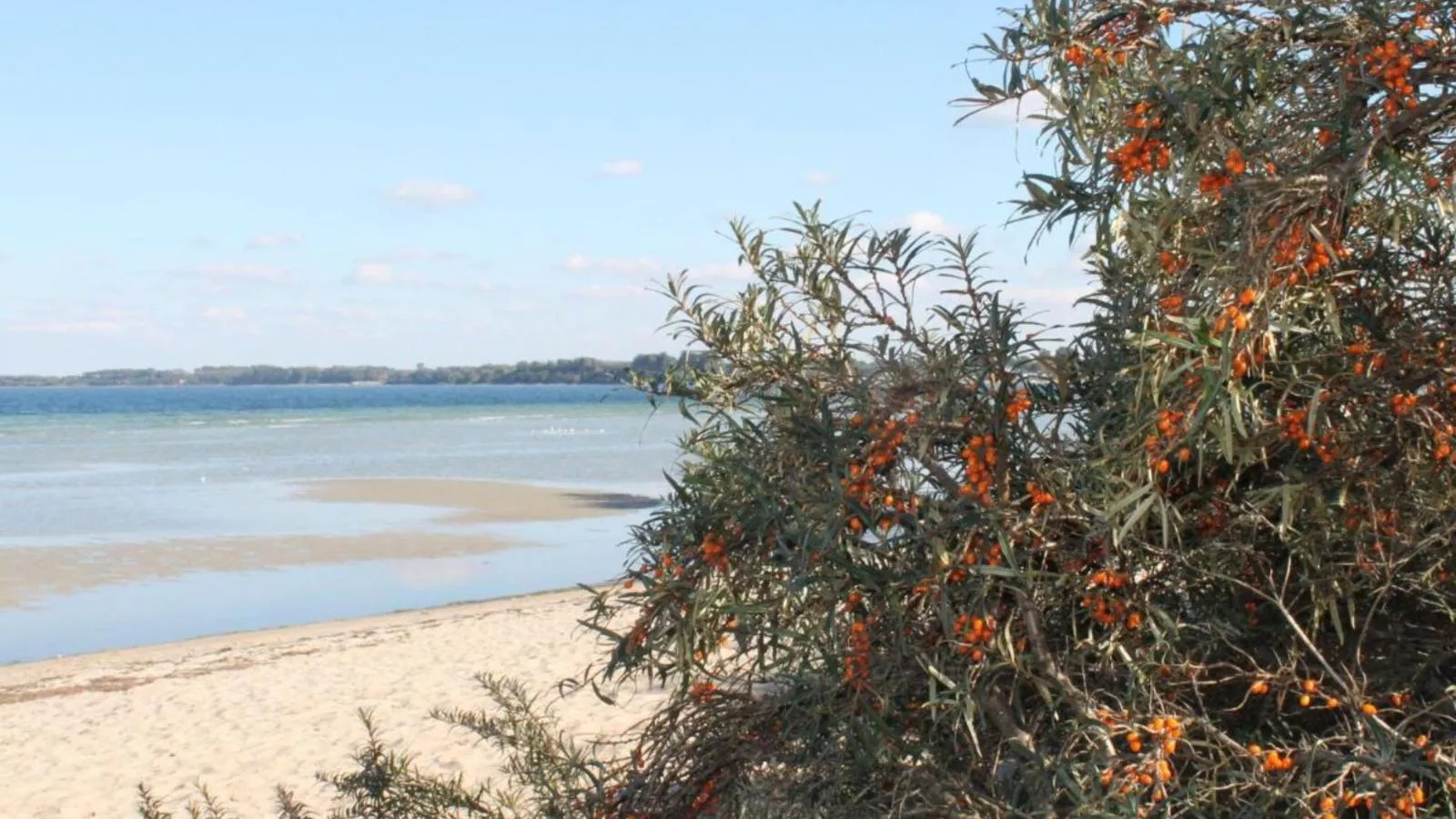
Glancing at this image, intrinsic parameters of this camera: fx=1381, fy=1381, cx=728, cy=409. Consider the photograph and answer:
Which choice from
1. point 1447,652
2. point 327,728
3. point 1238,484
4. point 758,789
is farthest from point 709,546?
point 327,728

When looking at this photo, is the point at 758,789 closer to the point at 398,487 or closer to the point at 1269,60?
the point at 1269,60

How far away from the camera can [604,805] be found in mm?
2830

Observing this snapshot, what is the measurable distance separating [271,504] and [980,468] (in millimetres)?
27633

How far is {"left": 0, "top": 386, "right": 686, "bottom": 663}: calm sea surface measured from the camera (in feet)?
54.9

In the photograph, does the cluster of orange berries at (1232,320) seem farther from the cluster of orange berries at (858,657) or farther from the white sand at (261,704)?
the white sand at (261,704)

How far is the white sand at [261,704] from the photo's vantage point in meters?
8.88

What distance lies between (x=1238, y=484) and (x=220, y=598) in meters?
17.2

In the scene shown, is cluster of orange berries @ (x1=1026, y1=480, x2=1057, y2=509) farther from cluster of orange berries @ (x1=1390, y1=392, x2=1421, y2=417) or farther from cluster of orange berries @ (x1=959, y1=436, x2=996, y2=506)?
cluster of orange berries @ (x1=1390, y1=392, x2=1421, y2=417)

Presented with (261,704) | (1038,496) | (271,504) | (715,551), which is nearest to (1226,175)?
(1038,496)

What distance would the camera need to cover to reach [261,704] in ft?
37.1

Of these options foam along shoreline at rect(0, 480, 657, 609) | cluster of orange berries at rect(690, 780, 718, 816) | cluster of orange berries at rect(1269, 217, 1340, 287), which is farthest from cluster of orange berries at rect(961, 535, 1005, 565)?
foam along shoreline at rect(0, 480, 657, 609)

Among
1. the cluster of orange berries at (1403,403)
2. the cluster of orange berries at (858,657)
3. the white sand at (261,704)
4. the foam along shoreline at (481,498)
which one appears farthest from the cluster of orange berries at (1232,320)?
the foam along shoreline at (481,498)

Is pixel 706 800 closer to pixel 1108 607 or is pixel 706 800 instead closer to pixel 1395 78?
pixel 1108 607

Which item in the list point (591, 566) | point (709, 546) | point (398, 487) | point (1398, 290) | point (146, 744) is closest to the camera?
point (1398, 290)
